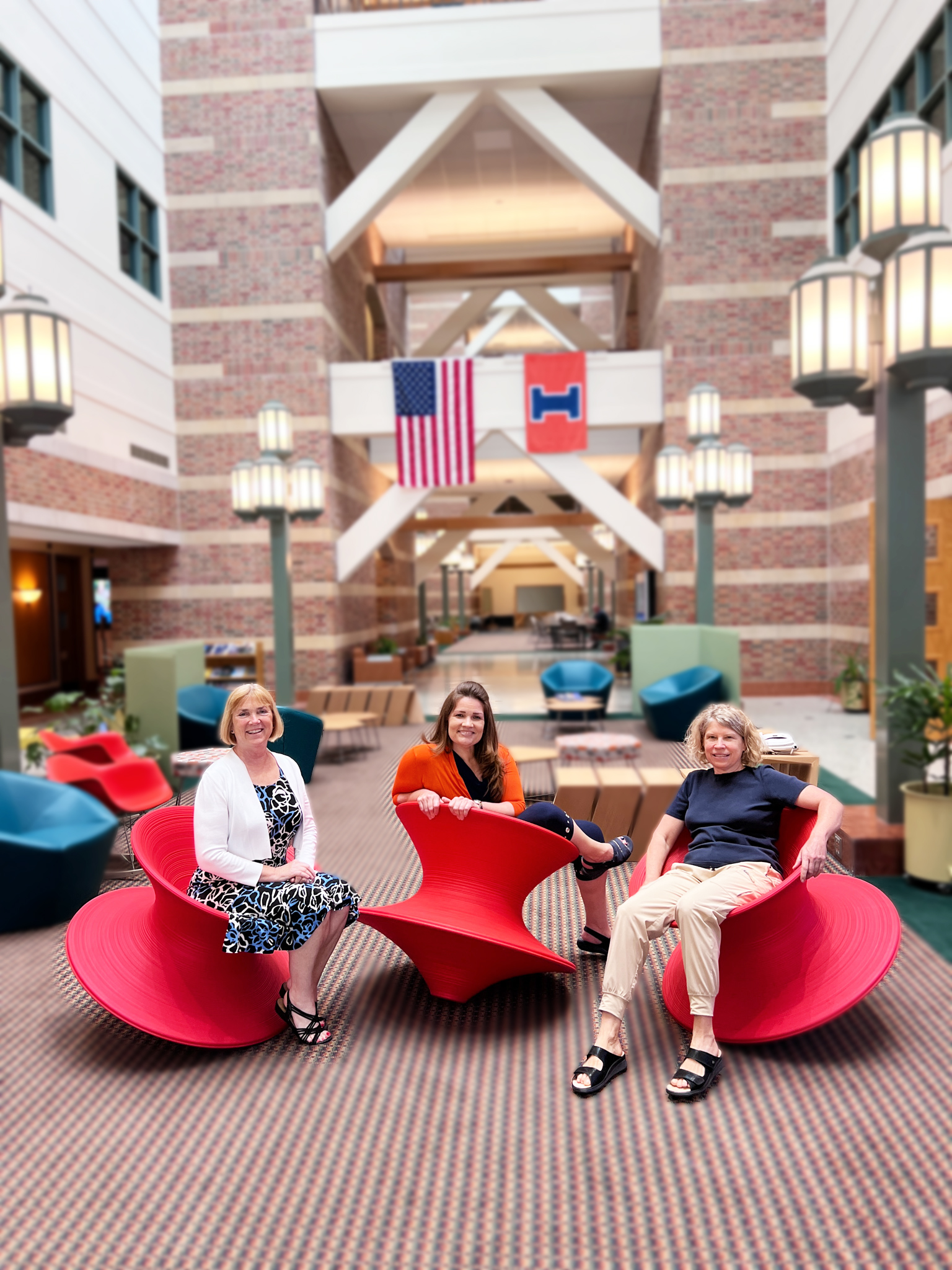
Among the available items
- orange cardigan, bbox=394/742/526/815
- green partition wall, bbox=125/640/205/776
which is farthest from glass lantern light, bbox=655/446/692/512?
orange cardigan, bbox=394/742/526/815

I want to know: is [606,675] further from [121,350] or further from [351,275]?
[351,275]

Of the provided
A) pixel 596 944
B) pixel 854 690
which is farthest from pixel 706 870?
pixel 854 690

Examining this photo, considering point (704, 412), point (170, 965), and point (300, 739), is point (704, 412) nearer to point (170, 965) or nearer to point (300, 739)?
point (300, 739)

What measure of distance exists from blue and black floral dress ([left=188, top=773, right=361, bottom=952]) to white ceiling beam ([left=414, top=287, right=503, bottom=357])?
1356 centimetres

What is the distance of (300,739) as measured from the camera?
3.18m

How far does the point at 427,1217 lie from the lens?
78.2 inches

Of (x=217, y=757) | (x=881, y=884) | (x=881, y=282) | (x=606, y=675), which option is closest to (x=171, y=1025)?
(x=217, y=757)

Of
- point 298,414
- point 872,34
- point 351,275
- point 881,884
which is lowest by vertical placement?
point 881,884

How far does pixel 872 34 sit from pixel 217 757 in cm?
1137

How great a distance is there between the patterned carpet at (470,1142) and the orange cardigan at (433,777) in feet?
2.36

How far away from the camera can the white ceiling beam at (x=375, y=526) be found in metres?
12.5

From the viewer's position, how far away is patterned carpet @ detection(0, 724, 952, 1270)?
191cm

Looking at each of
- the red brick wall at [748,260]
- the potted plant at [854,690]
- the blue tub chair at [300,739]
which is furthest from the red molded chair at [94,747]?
the red brick wall at [748,260]

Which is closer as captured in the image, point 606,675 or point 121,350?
point 606,675
